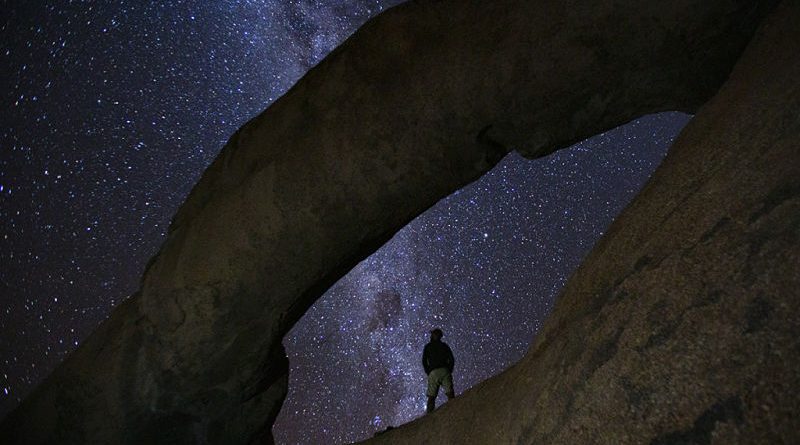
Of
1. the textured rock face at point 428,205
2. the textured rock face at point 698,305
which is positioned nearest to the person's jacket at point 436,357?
the textured rock face at point 428,205

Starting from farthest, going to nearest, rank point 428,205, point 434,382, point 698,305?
1. point 434,382
2. point 428,205
3. point 698,305

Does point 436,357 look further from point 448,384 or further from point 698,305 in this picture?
point 698,305

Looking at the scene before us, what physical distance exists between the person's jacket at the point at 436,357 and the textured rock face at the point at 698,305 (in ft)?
7.88

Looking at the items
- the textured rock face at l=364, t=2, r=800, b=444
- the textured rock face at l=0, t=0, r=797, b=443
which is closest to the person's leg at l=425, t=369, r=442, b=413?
the textured rock face at l=0, t=0, r=797, b=443

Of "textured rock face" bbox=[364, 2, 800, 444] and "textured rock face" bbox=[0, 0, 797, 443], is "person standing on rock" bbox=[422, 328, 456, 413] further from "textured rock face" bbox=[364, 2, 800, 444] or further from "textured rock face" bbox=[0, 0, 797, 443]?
"textured rock face" bbox=[364, 2, 800, 444]

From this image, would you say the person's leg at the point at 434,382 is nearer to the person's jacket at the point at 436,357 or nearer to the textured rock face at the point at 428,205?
the person's jacket at the point at 436,357

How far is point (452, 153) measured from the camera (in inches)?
113

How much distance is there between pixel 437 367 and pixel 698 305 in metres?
3.28

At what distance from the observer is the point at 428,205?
3127mm

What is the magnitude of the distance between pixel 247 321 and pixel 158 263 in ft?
2.20

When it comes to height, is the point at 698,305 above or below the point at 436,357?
above

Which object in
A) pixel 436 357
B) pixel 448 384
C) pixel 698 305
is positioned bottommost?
pixel 448 384

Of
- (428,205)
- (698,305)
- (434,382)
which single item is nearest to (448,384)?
(434,382)

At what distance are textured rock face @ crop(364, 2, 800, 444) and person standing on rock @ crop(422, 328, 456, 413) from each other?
2376 millimetres
